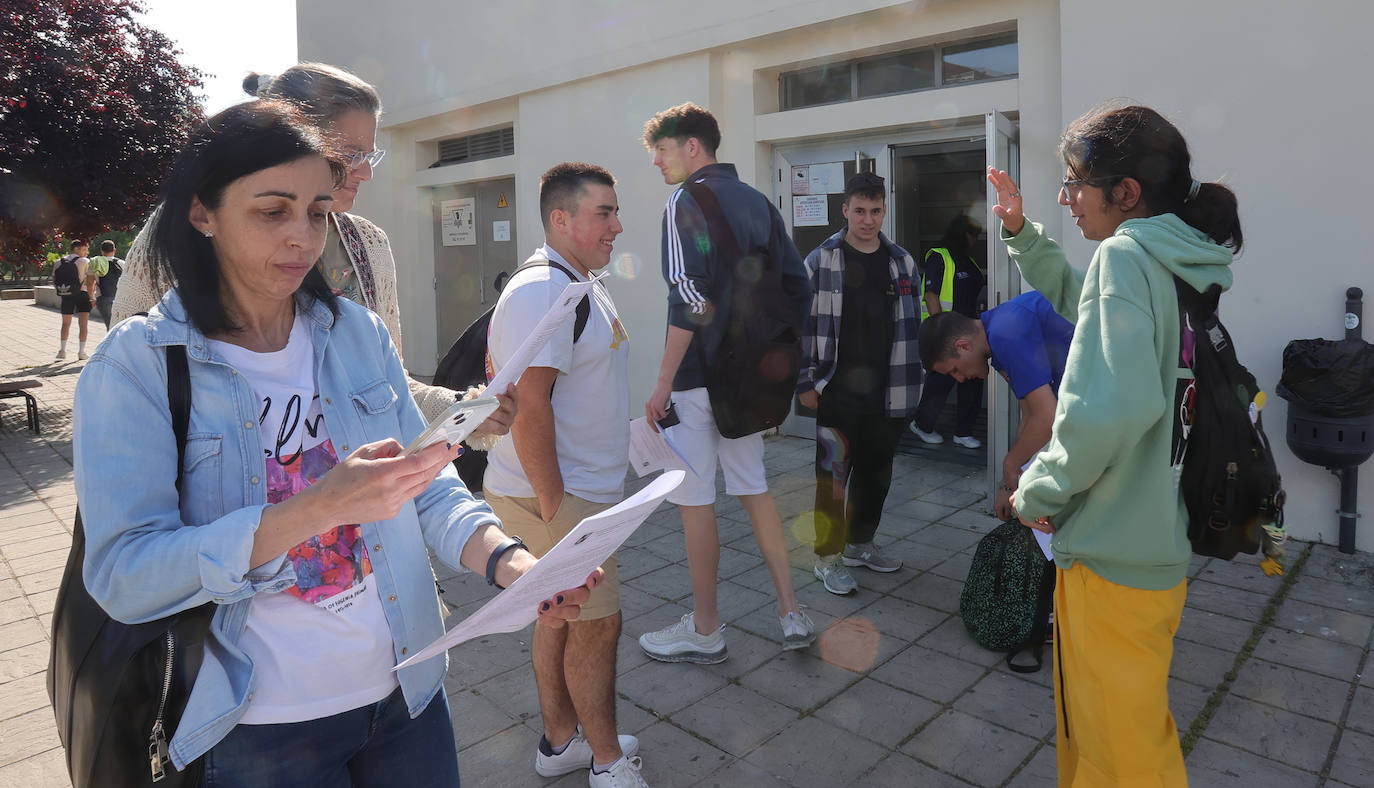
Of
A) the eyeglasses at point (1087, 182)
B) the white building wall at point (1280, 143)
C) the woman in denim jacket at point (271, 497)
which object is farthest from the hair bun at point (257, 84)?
the white building wall at point (1280, 143)

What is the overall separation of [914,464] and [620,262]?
350 cm

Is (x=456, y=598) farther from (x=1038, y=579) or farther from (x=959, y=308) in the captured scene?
(x=959, y=308)

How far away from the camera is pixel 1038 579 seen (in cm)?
352

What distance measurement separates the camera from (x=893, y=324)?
449 cm

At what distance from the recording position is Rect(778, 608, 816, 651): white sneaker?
12.0 feet

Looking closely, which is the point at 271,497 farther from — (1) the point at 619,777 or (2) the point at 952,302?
(2) the point at 952,302

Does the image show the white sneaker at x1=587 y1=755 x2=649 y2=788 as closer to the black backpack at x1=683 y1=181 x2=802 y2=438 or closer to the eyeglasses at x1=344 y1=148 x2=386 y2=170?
the black backpack at x1=683 y1=181 x2=802 y2=438

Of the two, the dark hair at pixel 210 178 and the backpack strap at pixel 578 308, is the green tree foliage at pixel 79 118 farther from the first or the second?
the dark hair at pixel 210 178

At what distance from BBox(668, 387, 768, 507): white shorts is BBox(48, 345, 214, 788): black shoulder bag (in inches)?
92.2

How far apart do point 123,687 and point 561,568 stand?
2.15 ft

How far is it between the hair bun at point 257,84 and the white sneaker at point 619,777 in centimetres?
219

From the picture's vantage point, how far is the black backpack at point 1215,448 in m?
2.01

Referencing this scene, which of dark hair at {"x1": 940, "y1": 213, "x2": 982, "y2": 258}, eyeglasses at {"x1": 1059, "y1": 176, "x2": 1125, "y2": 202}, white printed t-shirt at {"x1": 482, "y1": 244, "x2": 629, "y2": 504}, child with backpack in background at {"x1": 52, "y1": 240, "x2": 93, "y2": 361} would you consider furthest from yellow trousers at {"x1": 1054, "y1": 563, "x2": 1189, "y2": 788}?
child with backpack in background at {"x1": 52, "y1": 240, "x2": 93, "y2": 361}

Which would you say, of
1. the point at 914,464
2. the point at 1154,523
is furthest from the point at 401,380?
the point at 914,464
